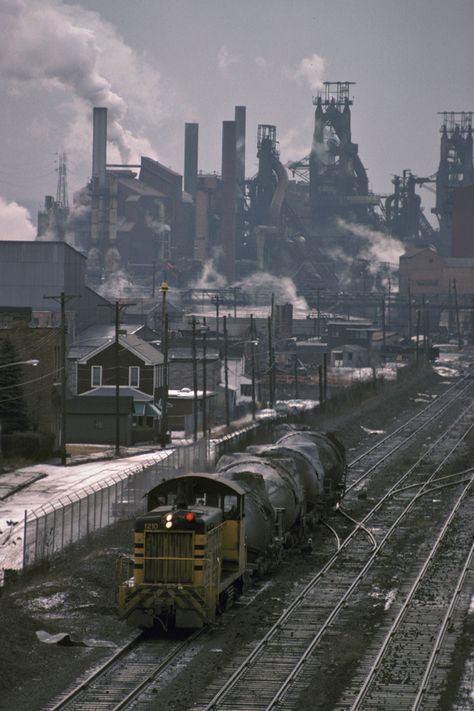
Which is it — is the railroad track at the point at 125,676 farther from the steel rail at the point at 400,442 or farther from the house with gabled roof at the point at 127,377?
the house with gabled roof at the point at 127,377

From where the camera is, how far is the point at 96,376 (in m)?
75.9

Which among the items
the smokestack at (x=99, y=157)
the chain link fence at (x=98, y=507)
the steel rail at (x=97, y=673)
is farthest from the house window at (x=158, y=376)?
the smokestack at (x=99, y=157)

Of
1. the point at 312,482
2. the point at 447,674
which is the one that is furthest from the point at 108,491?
the point at 447,674

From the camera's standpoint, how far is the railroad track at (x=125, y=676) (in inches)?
745

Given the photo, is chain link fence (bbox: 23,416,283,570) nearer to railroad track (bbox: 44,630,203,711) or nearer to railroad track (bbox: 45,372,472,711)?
railroad track (bbox: 44,630,203,711)

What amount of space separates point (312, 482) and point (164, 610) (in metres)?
12.5

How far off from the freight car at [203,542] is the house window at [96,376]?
45831 mm

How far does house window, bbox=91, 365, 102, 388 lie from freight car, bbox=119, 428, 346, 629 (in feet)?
150

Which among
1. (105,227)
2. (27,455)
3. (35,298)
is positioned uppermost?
(105,227)

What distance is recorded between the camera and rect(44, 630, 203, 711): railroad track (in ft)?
62.1

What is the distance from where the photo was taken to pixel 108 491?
123ft

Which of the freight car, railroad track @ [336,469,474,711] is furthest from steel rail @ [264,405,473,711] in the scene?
the freight car

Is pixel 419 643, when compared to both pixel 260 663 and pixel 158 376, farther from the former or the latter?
pixel 158 376

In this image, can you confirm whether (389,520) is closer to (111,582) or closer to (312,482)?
(312,482)
